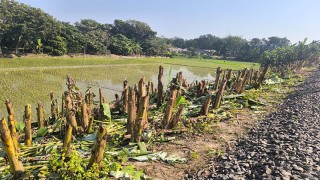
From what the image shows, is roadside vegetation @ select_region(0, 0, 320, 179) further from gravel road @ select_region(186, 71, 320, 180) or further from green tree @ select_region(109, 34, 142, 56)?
green tree @ select_region(109, 34, 142, 56)

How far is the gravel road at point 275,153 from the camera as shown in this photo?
4570mm

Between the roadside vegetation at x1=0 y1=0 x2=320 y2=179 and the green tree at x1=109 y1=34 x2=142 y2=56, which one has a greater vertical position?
the green tree at x1=109 y1=34 x2=142 y2=56

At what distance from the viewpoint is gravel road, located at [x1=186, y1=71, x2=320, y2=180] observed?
457 centimetres

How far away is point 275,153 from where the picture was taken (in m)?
5.42

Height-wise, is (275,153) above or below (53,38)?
below

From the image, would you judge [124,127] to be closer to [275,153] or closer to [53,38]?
[275,153]

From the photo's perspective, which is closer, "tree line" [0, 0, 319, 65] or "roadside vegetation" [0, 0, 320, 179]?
"roadside vegetation" [0, 0, 320, 179]

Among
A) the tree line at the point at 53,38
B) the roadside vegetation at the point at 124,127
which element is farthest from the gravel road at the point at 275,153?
the tree line at the point at 53,38

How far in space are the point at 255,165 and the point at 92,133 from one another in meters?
3.57

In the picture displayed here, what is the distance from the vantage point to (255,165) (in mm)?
4898

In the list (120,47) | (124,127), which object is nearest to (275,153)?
(124,127)

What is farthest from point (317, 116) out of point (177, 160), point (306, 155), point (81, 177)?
point (81, 177)

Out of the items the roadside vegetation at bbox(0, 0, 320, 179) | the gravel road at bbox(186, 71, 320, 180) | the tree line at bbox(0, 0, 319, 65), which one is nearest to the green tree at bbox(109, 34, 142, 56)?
the tree line at bbox(0, 0, 319, 65)

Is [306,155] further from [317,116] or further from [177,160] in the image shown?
[317,116]
